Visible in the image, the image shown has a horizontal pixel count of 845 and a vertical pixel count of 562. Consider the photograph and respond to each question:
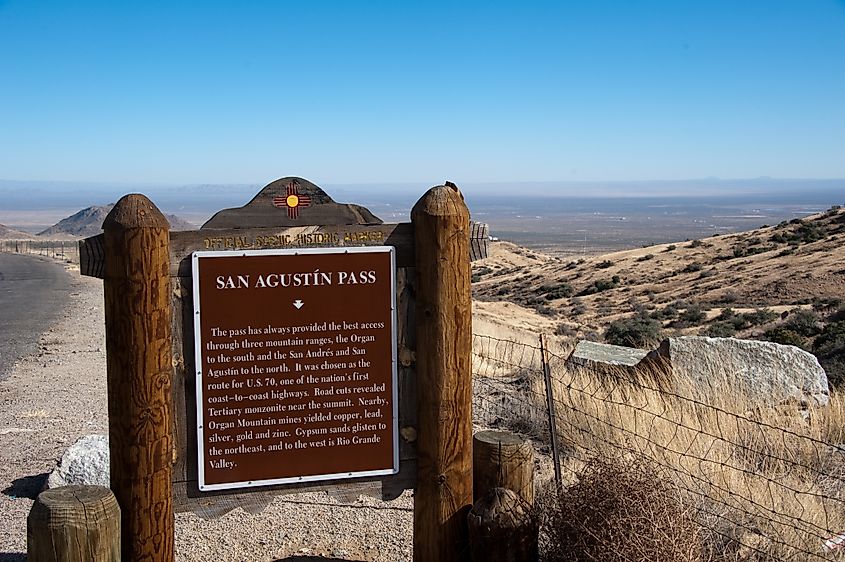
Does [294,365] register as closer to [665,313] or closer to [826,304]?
[826,304]

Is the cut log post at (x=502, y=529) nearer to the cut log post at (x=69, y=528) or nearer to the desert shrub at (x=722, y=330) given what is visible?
the cut log post at (x=69, y=528)

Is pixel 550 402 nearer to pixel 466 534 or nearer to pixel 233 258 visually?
pixel 466 534

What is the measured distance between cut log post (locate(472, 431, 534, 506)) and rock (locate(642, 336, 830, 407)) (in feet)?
13.9

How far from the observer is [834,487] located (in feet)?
19.0

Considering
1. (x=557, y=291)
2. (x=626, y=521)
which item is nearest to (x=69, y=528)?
(x=626, y=521)

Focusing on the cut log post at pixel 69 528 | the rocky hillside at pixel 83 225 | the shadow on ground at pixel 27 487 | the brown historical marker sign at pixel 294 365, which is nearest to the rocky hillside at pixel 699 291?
the shadow on ground at pixel 27 487

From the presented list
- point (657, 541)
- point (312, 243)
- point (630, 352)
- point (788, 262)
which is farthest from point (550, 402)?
point (788, 262)

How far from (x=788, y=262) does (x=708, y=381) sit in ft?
71.5

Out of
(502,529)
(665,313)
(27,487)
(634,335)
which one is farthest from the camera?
(665,313)

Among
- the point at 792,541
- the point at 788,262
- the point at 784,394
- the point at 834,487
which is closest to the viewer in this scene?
the point at 792,541

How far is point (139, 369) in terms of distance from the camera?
150 inches

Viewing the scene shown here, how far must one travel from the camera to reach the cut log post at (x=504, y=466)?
14.6ft

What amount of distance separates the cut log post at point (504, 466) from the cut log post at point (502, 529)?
0.82 feet

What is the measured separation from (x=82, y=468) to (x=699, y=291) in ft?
77.7
